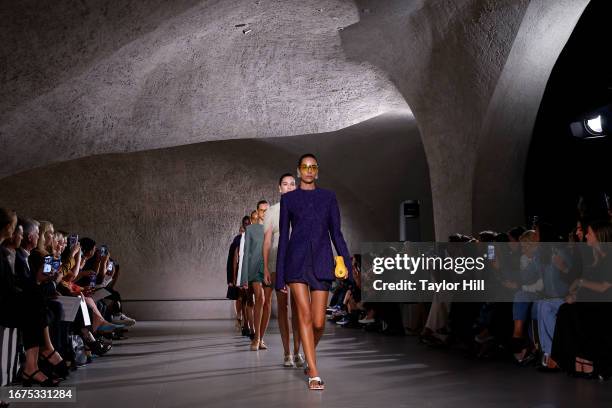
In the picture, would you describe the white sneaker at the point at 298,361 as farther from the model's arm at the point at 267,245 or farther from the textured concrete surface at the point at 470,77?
the textured concrete surface at the point at 470,77

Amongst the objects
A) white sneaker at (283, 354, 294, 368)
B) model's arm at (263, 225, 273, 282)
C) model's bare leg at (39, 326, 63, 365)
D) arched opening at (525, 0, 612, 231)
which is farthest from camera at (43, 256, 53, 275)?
arched opening at (525, 0, 612, 231)

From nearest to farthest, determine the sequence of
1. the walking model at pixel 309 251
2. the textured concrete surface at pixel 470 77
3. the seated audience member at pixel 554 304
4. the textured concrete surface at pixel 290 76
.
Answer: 1. the walking model at pixel 309 251
2. the seated audience member at pixel 554 304
3. the textured concrete surface at pixel 290 76
4. the textured concrete surface at pixel 470 77

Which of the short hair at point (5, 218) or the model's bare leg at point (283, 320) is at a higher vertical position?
the short hair at point (5, 218)

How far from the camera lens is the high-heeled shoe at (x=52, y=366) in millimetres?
5355

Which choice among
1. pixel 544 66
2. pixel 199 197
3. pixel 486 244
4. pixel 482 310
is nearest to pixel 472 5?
pixel 544 66

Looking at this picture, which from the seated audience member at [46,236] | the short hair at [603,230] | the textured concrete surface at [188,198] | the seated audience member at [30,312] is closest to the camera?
the seated audience member at [30,312]

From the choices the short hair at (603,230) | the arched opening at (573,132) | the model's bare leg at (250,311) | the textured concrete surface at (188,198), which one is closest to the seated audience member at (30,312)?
the model's bare leg at (250,311)

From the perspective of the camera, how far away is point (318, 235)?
529cm

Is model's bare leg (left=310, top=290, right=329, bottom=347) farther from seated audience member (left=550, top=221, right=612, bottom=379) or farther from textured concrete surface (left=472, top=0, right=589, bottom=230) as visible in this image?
textured concrete surface (left=472, top=0, right=589, bottom=230)

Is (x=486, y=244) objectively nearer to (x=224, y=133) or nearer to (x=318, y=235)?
(x=318, y=235)

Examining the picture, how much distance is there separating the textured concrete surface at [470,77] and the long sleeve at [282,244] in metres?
5.08

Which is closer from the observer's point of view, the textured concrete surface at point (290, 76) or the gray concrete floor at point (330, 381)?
the gray concrete floor at point (330, 381)

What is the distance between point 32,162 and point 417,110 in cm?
642

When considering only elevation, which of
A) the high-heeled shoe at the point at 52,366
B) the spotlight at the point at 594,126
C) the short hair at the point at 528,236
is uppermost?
the spotlight at the point at 594,126
